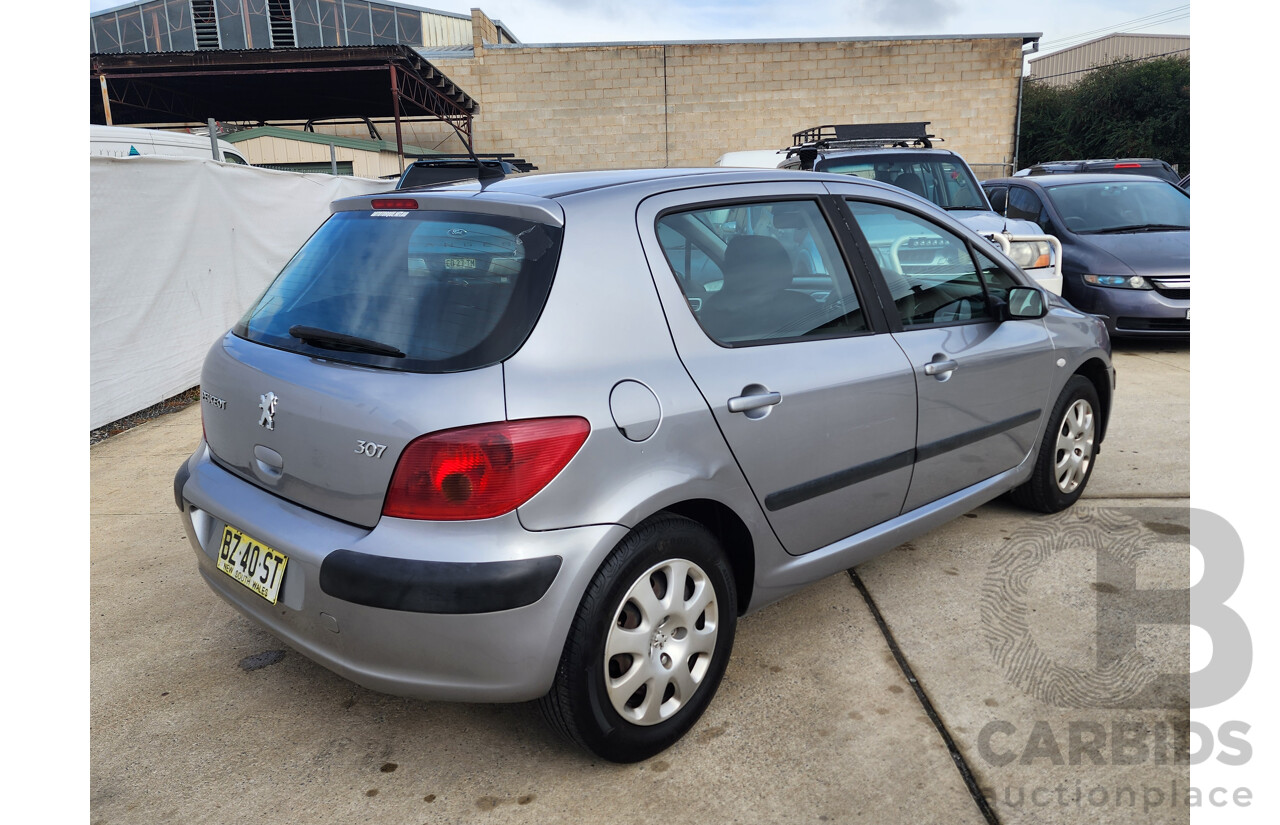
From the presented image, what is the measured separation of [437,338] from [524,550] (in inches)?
22.1

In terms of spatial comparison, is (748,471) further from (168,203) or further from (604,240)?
(168,203)

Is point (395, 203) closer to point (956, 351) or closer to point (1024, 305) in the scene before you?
point (956, 351)

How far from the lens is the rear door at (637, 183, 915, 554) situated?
240 centimetres

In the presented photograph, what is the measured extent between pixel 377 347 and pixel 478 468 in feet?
1.51

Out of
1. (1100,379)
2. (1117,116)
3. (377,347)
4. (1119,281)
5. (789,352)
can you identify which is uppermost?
(1117,116)

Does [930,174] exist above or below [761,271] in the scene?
above

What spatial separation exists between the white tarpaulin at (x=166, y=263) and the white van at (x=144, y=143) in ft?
3.51

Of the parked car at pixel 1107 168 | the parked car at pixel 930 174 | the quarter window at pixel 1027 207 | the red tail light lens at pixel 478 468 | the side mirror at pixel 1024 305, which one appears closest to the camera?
the red tail light lens at pixel 478 468

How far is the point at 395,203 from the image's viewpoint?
98.9 inches

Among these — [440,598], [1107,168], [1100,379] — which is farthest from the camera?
[1107,168]

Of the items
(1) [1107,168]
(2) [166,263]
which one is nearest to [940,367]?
(2) [166,263]

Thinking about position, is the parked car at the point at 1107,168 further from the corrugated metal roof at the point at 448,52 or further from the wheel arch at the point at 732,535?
the corrugated metal roof at the point at 448,52

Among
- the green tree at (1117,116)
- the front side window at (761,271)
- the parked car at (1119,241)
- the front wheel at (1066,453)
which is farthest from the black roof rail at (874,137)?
the green tree at (1117,116)

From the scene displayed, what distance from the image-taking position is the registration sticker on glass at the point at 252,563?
7.31ft
